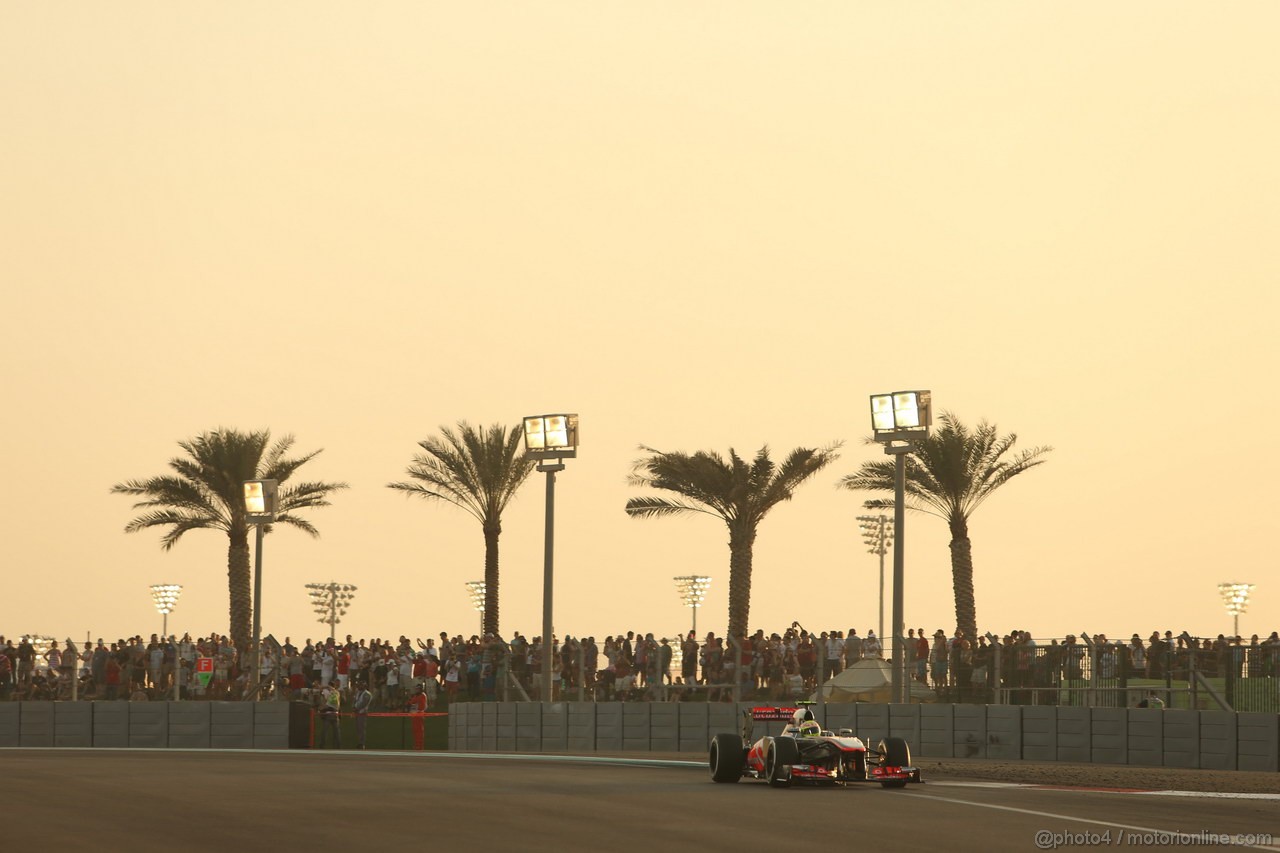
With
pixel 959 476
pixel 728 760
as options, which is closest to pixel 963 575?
pixel 959 476

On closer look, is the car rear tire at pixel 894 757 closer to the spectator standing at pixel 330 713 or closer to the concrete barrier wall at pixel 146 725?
the spectator standing at pixel 330 713

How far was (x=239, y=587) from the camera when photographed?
53.2 m

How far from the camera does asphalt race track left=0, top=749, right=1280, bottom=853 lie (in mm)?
14320

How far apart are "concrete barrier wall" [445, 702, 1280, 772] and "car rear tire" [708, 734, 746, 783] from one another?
155cm

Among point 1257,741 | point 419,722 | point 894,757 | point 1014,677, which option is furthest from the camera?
point 419,722

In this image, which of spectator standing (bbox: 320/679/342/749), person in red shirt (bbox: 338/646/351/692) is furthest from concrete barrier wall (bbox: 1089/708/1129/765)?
person in red shirt (bbox: 338/646/351/692)

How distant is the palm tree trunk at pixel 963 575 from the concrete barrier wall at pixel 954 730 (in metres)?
17.0

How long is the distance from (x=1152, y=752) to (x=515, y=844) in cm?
1515

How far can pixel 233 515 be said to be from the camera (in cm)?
5206

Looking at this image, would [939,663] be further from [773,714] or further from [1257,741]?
[773,714]

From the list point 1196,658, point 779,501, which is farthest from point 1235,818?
→ point 779,501

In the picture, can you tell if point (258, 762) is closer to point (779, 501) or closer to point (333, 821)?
point (333, 821)

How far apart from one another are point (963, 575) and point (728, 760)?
2666cm

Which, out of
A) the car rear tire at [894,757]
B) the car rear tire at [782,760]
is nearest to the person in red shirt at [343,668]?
the car rear tire at [782,760]
